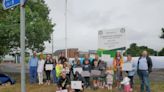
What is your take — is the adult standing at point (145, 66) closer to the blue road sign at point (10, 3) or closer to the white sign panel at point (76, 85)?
the white sign panel at point (76, 85)

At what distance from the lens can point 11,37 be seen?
31.4 m

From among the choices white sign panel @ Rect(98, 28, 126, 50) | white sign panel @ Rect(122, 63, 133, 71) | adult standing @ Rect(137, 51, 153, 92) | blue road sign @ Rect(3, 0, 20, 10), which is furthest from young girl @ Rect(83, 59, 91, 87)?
blue road sign @ Rect(3, 0, 20, 10)

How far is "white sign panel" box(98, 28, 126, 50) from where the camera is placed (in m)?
20.1

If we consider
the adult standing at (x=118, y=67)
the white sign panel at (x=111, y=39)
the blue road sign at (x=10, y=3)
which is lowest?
the adult standing at (x=118, y=67)

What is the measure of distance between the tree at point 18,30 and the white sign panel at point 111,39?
10478 mm

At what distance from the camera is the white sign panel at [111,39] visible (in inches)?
792

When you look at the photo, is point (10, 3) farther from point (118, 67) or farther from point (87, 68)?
point (118, 67)

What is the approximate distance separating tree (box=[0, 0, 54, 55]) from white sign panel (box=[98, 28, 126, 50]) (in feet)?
34.4

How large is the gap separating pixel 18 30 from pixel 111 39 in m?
11.3

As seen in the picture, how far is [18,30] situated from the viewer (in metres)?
30.1

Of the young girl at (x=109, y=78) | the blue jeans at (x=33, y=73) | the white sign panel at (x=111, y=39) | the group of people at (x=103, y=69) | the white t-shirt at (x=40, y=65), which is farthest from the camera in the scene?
the blue jeans at (x=33, y=73)

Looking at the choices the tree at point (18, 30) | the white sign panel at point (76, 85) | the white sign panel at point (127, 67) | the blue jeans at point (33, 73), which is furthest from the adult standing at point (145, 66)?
the tree at point (18, 30)

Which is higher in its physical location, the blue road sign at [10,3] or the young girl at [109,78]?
the blue road sign at [10,3]

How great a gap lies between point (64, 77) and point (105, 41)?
533 centimetres
